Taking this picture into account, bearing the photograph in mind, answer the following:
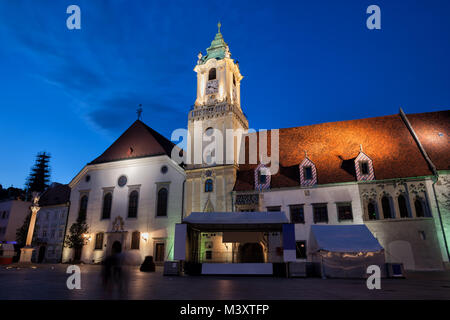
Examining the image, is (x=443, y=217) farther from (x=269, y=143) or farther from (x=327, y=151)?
(x=269, y=143)

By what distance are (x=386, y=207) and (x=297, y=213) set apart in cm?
660

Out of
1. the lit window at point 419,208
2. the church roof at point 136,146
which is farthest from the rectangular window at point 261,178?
the lit window at point 419,208

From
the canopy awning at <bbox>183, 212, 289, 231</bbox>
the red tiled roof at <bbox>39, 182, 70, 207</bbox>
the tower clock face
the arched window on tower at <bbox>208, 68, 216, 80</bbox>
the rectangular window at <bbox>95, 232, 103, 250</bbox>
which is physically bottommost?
the rectangular window at <bbox>95, 232, 103, 250</bbox>

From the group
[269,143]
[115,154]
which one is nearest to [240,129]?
[269,143]

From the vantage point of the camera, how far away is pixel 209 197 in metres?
27.4

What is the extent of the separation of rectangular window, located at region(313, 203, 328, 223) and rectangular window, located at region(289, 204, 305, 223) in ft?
3.32

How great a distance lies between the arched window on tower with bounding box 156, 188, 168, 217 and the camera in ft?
98.8

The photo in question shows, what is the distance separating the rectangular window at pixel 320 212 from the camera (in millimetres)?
Result: 23578

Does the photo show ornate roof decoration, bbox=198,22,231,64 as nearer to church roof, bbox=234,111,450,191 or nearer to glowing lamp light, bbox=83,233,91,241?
church roof, bbox=234,111,450,191

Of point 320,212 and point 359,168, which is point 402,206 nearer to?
point 359,168

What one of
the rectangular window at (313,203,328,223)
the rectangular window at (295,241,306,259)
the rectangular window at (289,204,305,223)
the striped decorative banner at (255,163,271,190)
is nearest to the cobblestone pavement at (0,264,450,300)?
the rectangular window at (313,203,328,223)

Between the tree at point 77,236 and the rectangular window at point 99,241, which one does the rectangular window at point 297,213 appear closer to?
the rectangular window at point 99,241

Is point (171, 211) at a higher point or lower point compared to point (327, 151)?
lower
